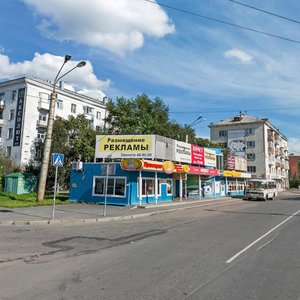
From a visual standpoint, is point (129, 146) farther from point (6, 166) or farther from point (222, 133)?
point (222, 133)

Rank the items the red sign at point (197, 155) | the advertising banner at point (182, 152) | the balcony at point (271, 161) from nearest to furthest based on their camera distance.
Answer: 1. the advertising banner at point (182, 152)
2. the red sign at point (197, 155)
3. the balcony at point (271, 161)

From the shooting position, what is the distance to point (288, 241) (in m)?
11.5

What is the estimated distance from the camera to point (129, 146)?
2880 cm

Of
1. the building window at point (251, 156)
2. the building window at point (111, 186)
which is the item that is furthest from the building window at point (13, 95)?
the building window at point (251, 156)

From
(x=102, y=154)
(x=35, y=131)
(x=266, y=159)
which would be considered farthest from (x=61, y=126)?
(x=266, y=159)

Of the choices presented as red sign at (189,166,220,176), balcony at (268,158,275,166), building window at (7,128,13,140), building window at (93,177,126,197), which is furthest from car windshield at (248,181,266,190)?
balcony at (268,158,275,166)

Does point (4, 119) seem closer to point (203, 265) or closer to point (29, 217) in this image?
point (29, 217)

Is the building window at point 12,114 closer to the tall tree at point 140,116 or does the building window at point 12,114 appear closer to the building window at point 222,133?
the tall tree at point 140,116

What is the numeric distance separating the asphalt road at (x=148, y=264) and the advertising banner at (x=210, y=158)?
2603cm

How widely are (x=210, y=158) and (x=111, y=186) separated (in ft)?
54.2

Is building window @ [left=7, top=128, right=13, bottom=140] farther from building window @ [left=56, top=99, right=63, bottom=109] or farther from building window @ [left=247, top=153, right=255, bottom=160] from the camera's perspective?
building window @ [left=247, top=153, right=255, bottom=160]

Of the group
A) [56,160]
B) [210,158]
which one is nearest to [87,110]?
[210,158]

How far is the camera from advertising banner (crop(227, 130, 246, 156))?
81.8m

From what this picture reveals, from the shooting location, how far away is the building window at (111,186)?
26.9 metres
